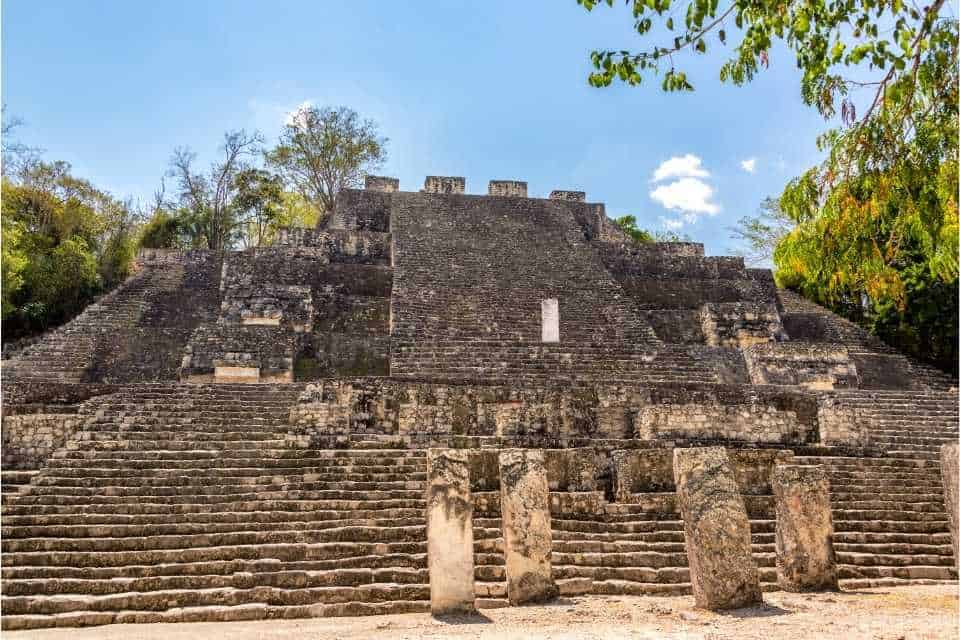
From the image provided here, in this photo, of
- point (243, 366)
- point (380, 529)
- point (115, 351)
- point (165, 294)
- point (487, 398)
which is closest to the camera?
point (380, 529)

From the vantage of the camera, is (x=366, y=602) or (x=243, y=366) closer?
(x=366, y=602)

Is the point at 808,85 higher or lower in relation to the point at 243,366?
higher

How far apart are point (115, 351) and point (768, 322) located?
40.9ft

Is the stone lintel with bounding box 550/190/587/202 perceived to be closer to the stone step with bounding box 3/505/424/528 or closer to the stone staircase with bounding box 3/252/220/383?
the stone staircase with bounding box 3/252/220/383

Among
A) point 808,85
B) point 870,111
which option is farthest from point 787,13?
point 870,111

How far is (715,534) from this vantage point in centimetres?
446

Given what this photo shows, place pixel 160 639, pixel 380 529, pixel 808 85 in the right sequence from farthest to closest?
pixel 380 529
pixel 808 85
pixel 160 639

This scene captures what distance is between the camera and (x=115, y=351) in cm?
1287

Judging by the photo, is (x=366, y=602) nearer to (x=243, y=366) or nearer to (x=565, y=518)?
(x=565, y=518)

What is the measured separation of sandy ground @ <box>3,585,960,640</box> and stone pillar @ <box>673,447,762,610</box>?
13 cm

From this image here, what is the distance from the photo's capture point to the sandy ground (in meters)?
3.53

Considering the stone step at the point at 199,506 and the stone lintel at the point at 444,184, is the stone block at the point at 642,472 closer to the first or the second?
the stone step at the point at 199,506

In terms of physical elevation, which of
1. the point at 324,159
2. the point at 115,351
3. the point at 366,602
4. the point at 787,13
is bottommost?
the point at 366,602

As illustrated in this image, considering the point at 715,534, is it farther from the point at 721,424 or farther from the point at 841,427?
the point at 841,427
